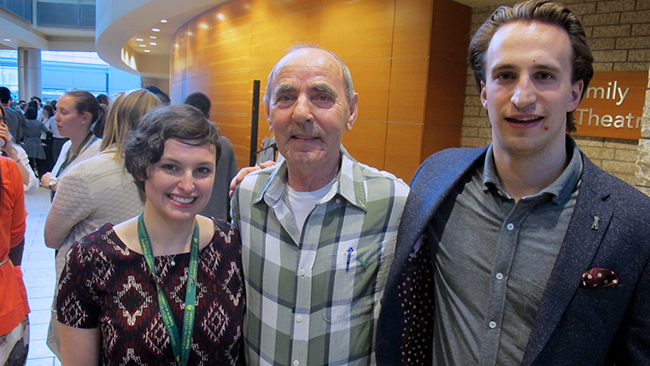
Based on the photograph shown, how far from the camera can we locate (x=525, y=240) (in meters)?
1.22

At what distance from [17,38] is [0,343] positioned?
1884 cm

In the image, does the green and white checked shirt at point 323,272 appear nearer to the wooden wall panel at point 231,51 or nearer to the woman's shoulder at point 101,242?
the woman's shoulder at point 101,242

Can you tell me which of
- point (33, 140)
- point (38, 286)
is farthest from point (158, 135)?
point (33, 140)

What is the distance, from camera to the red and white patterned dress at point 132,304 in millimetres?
1278

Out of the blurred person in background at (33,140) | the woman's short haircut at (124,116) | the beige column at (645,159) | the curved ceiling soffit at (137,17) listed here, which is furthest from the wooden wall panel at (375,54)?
the blurred person in background at (33,140)

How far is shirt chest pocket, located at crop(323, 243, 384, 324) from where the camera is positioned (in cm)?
142

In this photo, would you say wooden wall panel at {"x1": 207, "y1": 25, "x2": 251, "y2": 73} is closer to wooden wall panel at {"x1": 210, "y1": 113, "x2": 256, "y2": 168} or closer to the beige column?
wooden wall panel at {"x1": 210, "y1": 113, "x2": 256, "y2": 168}

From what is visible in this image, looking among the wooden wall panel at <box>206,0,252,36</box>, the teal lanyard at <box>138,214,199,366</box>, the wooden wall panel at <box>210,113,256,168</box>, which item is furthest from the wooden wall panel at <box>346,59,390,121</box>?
the teal lanyard at <box>138,214,199,366</box>

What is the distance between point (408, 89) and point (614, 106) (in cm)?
199

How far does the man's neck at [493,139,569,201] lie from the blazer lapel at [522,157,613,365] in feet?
0.44

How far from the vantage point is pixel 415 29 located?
15.8ft

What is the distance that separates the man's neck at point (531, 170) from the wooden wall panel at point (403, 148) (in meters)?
3.55

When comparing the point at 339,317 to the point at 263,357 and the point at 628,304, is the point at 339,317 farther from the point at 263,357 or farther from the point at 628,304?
the point at 628,304

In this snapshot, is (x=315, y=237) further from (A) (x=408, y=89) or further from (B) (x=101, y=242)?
(A) (x=408, y=89)
